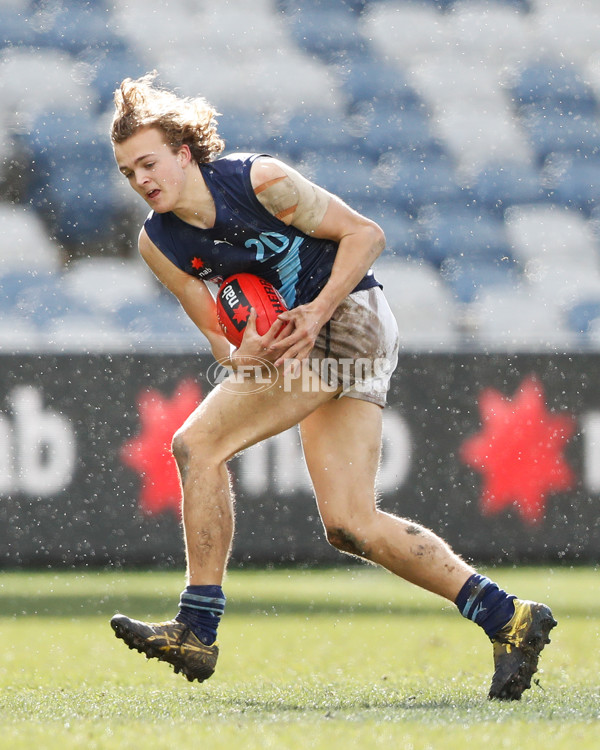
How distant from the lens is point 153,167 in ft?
11.7

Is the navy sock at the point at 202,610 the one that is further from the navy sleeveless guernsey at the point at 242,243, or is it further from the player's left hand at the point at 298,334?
the navy sleeveless guernsey at the point at 242,243

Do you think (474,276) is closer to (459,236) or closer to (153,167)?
(459,236)

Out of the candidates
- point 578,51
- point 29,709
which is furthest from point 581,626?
point 578,51

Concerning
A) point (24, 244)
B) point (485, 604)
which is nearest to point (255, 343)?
point (485, 604)

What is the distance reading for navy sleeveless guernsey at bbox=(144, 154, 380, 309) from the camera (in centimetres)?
361

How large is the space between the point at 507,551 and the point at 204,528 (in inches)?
189

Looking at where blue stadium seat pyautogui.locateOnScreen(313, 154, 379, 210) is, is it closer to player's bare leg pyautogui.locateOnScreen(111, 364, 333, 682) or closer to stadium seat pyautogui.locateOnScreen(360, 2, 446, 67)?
stadium seat pyautogui.locateOnScreen(360, 2, 446, 67)

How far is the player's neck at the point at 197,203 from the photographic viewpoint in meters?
3.60

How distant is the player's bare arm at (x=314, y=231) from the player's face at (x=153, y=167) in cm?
23

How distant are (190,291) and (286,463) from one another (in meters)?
4.27

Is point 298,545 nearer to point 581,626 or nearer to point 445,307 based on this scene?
point 581,626

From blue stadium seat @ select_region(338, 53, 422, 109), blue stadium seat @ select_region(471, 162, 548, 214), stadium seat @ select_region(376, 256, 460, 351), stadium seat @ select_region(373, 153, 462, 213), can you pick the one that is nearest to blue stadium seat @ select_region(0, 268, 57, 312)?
stadium seat @ select_region(376, 256, 460, 351)

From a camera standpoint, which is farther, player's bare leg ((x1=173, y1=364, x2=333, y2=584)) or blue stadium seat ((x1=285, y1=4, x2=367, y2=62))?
blue stadium seat ((x1=285, y1=4, x2=367, y2=62))

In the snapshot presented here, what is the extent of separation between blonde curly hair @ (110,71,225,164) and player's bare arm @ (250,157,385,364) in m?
0.22
